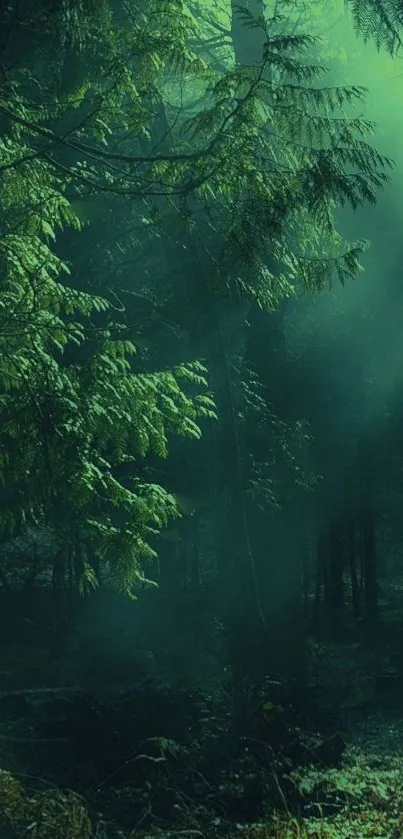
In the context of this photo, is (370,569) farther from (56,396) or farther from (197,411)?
(56,396)

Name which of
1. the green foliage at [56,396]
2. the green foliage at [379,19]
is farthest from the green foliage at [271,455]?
the green foliage at [379,19]

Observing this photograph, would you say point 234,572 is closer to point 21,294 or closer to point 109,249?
point 109,249

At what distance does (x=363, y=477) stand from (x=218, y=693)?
8.58 metres

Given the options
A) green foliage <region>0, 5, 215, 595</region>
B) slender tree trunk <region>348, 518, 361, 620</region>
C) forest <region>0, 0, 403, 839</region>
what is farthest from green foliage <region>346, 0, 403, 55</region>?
slender tree trunk <region>348, 518, 361, 620</region>

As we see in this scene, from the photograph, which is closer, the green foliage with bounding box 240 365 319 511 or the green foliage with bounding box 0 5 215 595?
the green foliage with bounding box 0 5 215 595

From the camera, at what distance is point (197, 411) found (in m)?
9.02

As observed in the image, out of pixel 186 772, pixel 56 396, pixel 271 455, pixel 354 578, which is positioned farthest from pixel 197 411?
pixel 354 578

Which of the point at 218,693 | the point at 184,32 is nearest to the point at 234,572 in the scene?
the point at 218,693

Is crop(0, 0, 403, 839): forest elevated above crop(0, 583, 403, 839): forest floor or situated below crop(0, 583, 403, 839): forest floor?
above

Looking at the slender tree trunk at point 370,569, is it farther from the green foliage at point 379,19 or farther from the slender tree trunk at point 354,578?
the green foliage at point 379,19

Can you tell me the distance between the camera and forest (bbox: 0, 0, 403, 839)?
7445 mm

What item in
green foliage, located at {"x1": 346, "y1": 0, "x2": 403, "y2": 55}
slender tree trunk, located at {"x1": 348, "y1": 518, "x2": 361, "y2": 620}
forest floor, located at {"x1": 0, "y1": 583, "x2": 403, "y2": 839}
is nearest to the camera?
green foliage, located at {"x1": 346, "y1": 0, "x2": 403, "y2": 55}

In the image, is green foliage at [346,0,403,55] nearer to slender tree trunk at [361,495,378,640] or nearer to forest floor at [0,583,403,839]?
forest floor at [0,583,403,839]

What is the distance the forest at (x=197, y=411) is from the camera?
24.4ft
